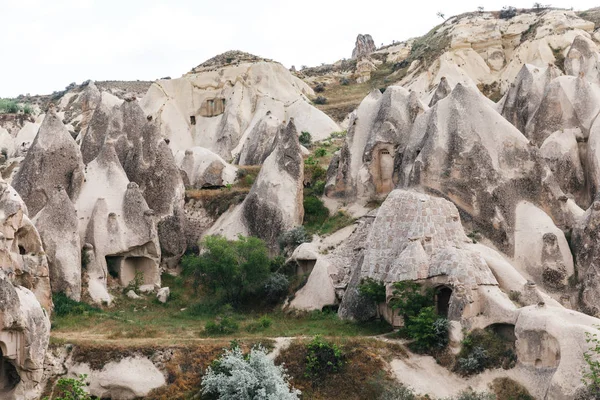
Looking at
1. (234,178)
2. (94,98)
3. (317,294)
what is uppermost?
(94,98)

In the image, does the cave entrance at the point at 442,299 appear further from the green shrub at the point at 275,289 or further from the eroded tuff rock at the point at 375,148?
the eroded tuff rock at the point at 375,148

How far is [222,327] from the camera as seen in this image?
2752 centimetres

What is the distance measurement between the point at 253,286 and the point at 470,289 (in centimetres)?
941

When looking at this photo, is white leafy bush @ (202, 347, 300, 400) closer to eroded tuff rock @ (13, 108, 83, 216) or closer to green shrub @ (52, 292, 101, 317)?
green shrub @ (52, 292, 101, 317)

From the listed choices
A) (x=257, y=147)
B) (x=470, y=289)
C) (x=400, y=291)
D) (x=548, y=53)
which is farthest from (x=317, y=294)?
(x=548, y=53)

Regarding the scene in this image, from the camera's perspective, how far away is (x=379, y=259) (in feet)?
95.2

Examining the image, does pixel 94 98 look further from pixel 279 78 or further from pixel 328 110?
pixel 328 110

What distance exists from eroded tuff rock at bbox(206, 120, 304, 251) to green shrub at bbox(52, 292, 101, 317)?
8.50 metres

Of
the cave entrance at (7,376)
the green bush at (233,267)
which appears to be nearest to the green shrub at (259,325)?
the green bush at (233,267)

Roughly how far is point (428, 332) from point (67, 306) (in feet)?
42.8

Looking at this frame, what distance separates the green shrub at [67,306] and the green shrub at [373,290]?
10028mm

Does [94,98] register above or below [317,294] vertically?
above

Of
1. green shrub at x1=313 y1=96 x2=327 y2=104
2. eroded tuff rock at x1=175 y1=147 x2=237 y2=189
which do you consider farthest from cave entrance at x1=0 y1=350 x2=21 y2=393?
green shrub at x1=313 y1=96 x2=327 y2=104

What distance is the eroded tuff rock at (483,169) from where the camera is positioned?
104ft
